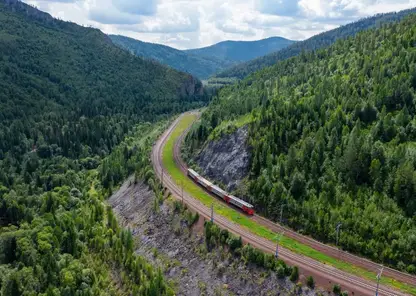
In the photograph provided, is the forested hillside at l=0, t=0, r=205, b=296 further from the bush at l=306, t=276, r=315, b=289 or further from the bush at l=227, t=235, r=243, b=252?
the bush at l=306, t=276, r=315, b=289

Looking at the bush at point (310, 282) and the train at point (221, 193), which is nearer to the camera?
the bush at point (310, 282)

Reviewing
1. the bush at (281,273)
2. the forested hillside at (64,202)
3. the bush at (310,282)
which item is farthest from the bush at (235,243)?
the bush at (310,282)

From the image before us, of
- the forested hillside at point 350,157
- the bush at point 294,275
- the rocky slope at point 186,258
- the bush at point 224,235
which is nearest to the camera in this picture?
the bush at point 294,275

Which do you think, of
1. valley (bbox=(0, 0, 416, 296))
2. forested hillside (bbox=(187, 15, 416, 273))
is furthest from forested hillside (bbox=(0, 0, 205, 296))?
forested hillside (bbox=(187, 15, 416, 273))

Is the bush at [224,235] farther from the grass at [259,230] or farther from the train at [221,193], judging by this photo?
the train at [221,193]

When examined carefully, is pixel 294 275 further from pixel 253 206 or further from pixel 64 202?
pixel 64 202

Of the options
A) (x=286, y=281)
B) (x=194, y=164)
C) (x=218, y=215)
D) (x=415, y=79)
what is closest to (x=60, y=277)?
(x=218, y=215)

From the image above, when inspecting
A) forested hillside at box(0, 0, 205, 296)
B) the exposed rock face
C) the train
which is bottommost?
forested hillside at box(0, 0, 205, 296)
